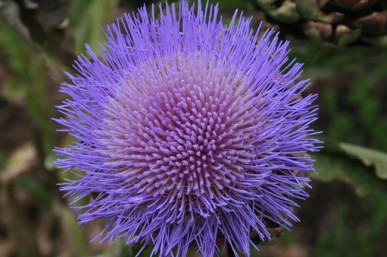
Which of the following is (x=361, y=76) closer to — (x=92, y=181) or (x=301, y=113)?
(x=301, y=113)

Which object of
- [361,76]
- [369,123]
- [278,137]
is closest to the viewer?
[278,137]

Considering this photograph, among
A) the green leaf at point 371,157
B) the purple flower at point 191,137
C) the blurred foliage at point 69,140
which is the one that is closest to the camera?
the purple flower at point 191,137

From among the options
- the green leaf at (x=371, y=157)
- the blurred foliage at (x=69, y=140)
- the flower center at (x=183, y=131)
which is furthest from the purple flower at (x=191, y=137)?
the green leaf at (x=371, y=157)

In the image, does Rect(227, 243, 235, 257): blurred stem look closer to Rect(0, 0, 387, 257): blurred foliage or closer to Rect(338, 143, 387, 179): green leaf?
Rect(0, 0, 387, 257): blurred foliage

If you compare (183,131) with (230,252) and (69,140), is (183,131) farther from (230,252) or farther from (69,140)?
(69,140)

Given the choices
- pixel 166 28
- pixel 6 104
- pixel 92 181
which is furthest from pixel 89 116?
pixel 6 104

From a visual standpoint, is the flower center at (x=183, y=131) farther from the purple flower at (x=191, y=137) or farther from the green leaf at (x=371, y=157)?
the green leaf at (x=371, y=157)
